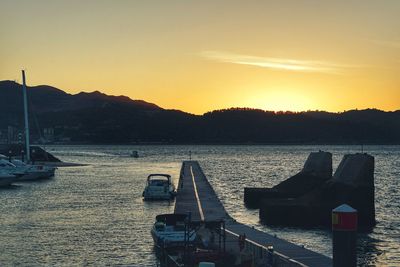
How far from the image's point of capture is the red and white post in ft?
43.5

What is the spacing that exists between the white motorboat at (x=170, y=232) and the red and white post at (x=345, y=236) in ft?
43.6

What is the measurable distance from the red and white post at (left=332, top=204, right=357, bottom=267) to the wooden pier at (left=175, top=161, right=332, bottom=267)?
6.41 m

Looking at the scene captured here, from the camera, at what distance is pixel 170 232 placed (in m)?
30.3

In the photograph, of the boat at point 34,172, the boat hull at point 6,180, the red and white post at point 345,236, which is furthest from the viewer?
the boat at point 34,172

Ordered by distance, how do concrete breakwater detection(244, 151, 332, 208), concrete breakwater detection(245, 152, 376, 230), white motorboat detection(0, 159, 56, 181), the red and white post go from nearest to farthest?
the red and white post < concrete breakwater detection(245, 152, 376, 230) < concrete breakwater detection(244, 151, 332, 208) < white motorboat detection(0, 159, 56, 181)

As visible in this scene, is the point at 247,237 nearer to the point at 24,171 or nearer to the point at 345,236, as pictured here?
the point at 345,236

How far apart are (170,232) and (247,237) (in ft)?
11.8

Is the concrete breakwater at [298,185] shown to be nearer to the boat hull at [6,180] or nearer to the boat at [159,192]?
the boat at [159,192]

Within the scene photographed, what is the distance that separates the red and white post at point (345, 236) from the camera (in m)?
13.3

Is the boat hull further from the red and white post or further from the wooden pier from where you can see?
the red and white post

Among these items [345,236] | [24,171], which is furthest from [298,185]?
[24,171]

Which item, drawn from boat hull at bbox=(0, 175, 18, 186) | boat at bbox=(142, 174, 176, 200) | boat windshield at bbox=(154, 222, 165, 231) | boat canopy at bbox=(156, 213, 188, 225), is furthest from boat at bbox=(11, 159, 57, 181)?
boat windshield at bbox=(154, 222, 165, 231)

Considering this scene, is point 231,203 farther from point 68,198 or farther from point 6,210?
point 6,210

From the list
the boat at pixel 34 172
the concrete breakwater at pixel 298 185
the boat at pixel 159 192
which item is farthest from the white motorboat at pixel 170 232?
the boat at pixel 34 172
